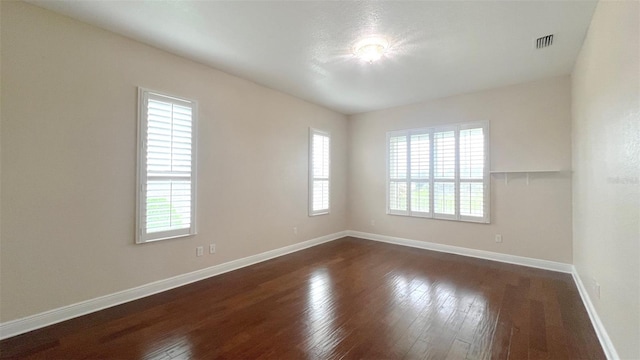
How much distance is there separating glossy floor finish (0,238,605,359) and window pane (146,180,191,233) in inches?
31.2

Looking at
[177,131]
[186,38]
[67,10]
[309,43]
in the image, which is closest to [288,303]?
[177,131]

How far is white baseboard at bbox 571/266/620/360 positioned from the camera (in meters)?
1.93

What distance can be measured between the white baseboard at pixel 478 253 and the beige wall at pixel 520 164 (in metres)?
0.07

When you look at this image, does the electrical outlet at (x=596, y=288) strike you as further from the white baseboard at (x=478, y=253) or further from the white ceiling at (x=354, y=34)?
the white ceiling at (x=354, y=34)

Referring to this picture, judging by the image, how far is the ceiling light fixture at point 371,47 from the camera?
9.46 feet

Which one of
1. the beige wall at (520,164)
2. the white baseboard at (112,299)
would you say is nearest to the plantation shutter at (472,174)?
the beige wall at (520,164)

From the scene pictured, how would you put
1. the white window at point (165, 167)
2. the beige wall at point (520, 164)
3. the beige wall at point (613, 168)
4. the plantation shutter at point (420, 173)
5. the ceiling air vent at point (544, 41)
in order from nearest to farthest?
the beige wall at point (613, 168) < the ceiling air vent at point (544, 41) < the white window at point (165, 167) < the beige wall at point (520, 164) < the plantation shutter at point (420, 173)

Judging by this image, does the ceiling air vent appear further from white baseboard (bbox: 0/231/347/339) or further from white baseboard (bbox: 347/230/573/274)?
white baseboard (bbox: 0/231/347/339)

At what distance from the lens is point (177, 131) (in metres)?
3.25

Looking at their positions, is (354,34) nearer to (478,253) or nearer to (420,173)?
(420,173)

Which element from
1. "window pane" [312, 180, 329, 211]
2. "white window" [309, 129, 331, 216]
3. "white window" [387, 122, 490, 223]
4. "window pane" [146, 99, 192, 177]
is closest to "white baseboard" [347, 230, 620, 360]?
"white window" [387, 122, 490, 223]

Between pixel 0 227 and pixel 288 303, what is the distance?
2553 millimetres

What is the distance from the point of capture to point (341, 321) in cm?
246

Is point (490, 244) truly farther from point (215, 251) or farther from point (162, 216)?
point (162, 216)
